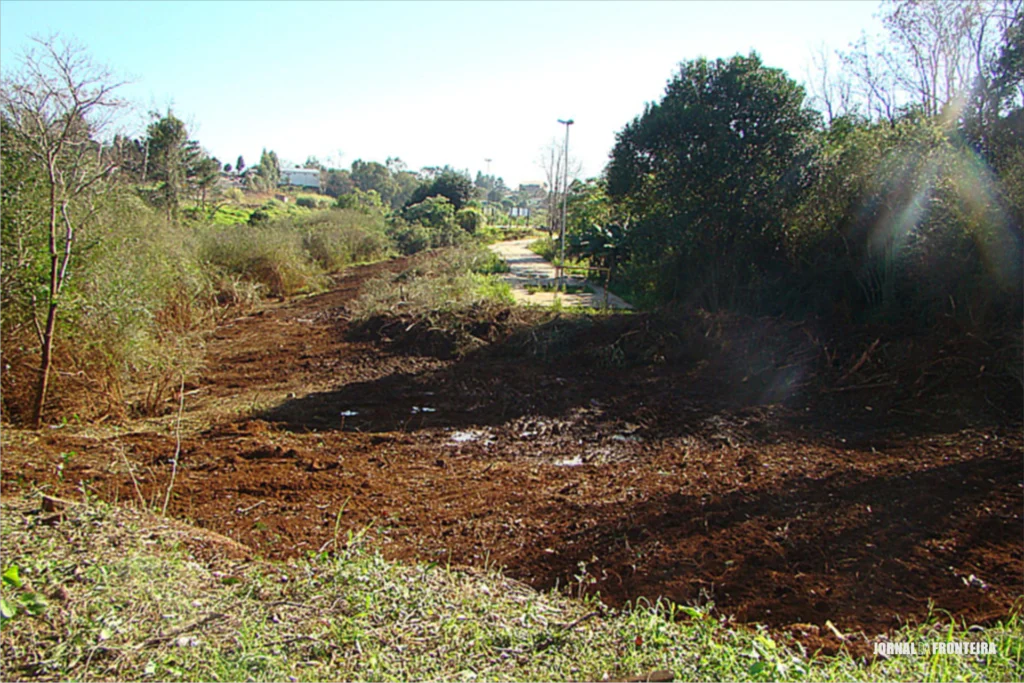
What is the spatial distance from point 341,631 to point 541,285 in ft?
42.1

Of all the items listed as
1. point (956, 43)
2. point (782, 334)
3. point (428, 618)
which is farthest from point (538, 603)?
point (956, 43)

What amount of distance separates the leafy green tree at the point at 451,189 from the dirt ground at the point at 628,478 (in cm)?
2535

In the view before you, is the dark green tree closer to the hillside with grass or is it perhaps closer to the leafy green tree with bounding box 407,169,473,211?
the leafy green tree with bounding box 407,169,473,211

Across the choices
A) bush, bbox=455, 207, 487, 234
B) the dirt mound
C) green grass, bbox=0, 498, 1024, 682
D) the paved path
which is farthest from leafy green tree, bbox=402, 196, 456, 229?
green grass, bbox=0, 498, 1024, 682

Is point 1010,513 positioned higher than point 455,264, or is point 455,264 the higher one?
point 455,264

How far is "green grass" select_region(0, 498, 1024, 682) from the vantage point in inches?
91.7

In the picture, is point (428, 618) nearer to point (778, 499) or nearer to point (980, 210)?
point (778, 499)

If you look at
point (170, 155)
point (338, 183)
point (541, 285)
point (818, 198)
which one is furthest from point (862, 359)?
point (338, 183)

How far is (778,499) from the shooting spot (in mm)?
4738

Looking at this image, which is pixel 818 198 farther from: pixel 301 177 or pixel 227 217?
pixel 301 177

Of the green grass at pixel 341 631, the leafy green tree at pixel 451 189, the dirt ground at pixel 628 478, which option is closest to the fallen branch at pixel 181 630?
the green grass at pixel 341 631

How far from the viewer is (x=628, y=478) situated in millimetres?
5266

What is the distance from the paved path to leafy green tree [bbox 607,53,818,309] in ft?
5.65

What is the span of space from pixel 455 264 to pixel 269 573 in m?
12.7
